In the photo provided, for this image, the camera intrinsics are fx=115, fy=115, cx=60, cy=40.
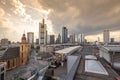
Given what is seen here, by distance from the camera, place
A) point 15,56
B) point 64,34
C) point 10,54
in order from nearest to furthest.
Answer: point 10,54 < point 15,56 < point 64,34

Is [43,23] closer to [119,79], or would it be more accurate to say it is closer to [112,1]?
[112,1]

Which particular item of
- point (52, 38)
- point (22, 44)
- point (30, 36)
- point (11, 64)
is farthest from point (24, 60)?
point (30, 36)

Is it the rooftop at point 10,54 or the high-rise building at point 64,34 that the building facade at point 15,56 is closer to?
Result: the rooftop at point 10,54

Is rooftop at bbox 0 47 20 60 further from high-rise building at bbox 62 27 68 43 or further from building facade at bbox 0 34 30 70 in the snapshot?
high-rise building at bbox 62 27 68 43

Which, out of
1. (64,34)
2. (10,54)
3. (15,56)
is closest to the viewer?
(10,54)

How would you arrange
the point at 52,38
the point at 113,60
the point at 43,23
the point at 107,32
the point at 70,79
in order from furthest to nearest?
1. the point at 52,38
2. the point at 43,23
3. the point at 107,32
4. the point at 113,60
5. the point at 70,79

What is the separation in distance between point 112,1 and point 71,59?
822cm

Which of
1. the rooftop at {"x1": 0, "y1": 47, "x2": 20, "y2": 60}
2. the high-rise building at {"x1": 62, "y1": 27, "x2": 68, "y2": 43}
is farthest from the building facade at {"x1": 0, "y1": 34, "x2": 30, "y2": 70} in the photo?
the high-rise building at {"x1": 62, "y1": 27, "x2": 68, "y2": 43}

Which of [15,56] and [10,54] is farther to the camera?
[15,56]

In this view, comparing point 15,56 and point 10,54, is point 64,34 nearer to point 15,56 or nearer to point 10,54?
point 15,56

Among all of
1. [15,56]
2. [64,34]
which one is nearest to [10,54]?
[15,56]

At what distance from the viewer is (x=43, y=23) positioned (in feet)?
337

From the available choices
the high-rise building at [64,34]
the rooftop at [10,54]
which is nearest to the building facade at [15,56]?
the rooftop at [10,54]

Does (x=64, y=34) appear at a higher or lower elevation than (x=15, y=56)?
higher
